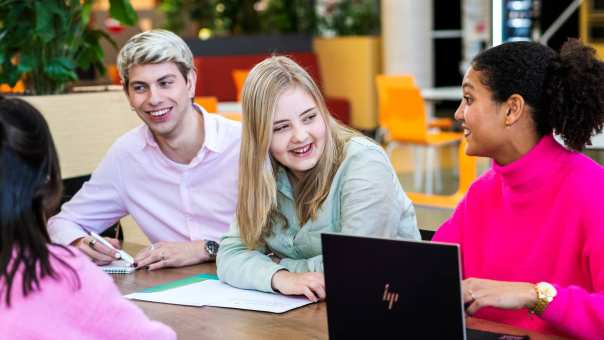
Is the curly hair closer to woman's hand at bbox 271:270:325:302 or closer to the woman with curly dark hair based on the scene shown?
the woman with curly dark hair

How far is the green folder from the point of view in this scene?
2.21 m

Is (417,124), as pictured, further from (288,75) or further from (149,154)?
(288,75)

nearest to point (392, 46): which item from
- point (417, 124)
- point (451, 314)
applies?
point (417, 124)

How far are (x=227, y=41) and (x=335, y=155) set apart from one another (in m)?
8.96

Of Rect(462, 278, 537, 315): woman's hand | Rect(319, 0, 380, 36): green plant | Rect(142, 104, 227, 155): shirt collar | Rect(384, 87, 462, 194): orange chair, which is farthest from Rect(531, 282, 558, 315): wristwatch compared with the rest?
Rect(319, 0, 380, 36): green plant

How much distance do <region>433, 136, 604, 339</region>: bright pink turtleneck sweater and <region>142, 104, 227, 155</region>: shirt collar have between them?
1024mm

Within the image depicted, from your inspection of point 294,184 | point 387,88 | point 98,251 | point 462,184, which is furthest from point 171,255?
point 387,88

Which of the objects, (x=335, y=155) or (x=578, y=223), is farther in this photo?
(x=335, y=155)

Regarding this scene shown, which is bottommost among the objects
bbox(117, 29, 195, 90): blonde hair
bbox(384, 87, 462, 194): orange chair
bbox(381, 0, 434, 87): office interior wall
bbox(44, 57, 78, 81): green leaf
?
bbox(384, 87, 462, 194): orange chair

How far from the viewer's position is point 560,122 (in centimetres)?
183

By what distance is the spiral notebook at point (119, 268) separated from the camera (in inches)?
96.2

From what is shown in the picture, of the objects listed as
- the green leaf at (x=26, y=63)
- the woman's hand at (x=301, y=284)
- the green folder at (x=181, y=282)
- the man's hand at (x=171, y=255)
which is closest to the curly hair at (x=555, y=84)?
the woman's hand at (x=301, y=284)

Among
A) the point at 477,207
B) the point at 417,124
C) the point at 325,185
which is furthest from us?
the point at 417,124

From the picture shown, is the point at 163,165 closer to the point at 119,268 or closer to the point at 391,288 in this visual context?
the point at 119,268
